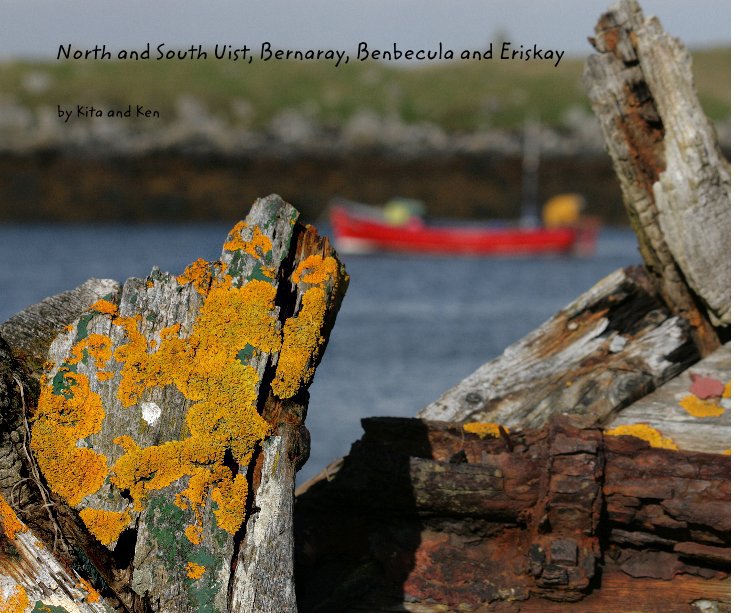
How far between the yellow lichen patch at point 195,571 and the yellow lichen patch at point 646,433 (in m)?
1.70

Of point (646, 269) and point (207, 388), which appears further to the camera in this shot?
point (646, 269)

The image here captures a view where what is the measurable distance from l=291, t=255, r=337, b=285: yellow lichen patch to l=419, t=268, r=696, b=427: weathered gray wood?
1.37m

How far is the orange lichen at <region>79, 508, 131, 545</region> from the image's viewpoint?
3.04 meters

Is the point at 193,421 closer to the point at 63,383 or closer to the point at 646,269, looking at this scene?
the point at 63,383

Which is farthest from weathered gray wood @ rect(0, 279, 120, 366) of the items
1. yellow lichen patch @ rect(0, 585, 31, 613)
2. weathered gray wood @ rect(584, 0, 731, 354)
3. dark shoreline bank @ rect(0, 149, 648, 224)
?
dark shoreline bank @ rect(0, 149, 648, 224)

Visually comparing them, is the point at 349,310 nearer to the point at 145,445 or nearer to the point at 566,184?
the point at 145,445

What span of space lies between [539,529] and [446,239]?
187ft

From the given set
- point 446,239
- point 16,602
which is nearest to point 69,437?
point 16,602

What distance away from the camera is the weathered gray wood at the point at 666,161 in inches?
178

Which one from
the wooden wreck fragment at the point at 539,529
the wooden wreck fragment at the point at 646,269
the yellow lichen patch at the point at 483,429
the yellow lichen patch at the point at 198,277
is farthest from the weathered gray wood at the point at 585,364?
the yellow lichen patch at the point at 198,277

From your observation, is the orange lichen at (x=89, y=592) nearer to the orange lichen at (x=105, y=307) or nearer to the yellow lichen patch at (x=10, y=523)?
the yellow lichen patch at (x=10, y=523)

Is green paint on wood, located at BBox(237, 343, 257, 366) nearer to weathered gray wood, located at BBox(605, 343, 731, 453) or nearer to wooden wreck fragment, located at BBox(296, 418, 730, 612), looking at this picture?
wooden wreck fragment, located at BBox(296, 418, 730, 612)

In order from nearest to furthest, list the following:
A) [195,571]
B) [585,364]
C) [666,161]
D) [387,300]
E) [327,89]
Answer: [195,571] < [585,364] < [666,161] < [387,300] < [327,89]

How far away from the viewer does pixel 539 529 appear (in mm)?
3525
